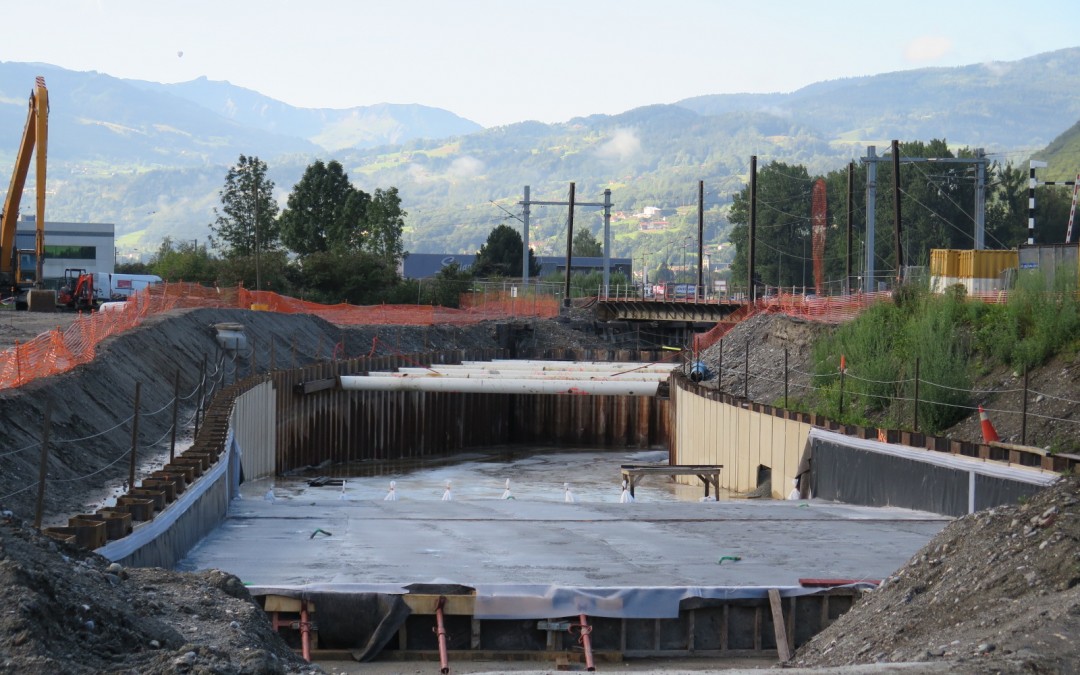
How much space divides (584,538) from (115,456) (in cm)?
977

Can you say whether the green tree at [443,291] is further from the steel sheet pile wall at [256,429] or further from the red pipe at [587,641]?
the red pipe at [587,641]

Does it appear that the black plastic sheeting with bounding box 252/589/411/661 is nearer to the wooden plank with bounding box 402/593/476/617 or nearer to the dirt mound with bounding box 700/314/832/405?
the wooden plank with bounding box 402/593/476/617

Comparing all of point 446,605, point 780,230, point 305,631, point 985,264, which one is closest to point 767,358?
point 985,264

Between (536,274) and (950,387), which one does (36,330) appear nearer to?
(950,387)

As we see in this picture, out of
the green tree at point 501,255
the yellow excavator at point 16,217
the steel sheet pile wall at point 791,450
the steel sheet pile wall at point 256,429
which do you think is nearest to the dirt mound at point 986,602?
the steel sheet pile wall at point 791,450

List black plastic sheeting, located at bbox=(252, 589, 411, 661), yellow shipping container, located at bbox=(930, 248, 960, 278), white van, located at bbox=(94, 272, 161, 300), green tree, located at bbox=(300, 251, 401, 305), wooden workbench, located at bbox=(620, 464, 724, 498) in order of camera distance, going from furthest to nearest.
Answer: green tree, located at bbox=(300, 251, 401, 305) → white van, located at bbox=(94, 272, 161, 300) → yellow shipping container, located at bbox=(930, 248, 960, 278) → wooden workbench, located at bbox=(620, 464, 724, 498) → black plastic sheeting, located at bbox=(252, 589, 411, 661)

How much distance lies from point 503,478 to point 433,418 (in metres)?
7.46

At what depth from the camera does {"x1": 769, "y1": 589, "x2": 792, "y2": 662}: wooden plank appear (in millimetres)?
13883

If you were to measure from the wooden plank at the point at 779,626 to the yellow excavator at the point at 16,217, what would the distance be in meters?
46.8

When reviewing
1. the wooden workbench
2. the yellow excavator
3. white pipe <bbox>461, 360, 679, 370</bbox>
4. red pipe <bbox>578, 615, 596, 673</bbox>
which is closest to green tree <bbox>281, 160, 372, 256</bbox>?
the yellow excavator

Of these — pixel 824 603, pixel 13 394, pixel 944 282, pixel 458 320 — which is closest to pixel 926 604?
pixel 824 603

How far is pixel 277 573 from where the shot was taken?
50.5 feet

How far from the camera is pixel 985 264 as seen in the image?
40.5m

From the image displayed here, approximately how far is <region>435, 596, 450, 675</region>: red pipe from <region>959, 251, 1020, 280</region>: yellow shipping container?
98.7 ft
